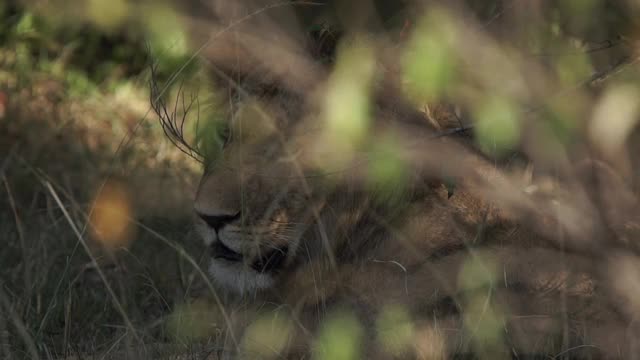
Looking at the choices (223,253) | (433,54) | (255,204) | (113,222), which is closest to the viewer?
(433,54)

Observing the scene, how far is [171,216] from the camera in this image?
5.22 m

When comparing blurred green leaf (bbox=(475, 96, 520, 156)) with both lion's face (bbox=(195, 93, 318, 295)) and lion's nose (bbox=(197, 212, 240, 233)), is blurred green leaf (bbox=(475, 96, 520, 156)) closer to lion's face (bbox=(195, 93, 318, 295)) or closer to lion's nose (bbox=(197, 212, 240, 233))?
lion's face (bbox=(195, 93, 318, 295))

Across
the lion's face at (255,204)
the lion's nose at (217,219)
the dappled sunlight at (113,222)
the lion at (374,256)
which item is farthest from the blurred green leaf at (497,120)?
the dappled sunlight at (113,222)

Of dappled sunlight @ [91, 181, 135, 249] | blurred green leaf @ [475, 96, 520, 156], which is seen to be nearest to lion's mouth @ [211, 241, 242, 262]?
dappled sunlight @ [91, 181, 135, 249]

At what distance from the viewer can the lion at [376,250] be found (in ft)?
8.13

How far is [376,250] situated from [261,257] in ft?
1.01

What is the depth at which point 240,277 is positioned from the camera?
3.13 m

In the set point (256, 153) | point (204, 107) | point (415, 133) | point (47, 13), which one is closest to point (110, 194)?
point (47, 13)

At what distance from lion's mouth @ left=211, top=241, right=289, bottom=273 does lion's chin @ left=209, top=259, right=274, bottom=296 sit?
0.6 inches

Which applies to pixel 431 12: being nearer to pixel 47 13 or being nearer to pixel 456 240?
pixel 456 240

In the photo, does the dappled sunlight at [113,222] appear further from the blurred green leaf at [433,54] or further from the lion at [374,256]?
the blurred green leaf at [433,54]

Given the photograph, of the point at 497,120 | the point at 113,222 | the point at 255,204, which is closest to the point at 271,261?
the point at 255,204

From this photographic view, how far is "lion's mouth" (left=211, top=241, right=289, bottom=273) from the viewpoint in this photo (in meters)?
3.09

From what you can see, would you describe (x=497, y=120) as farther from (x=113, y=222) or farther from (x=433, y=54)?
(x=113, y=222)
